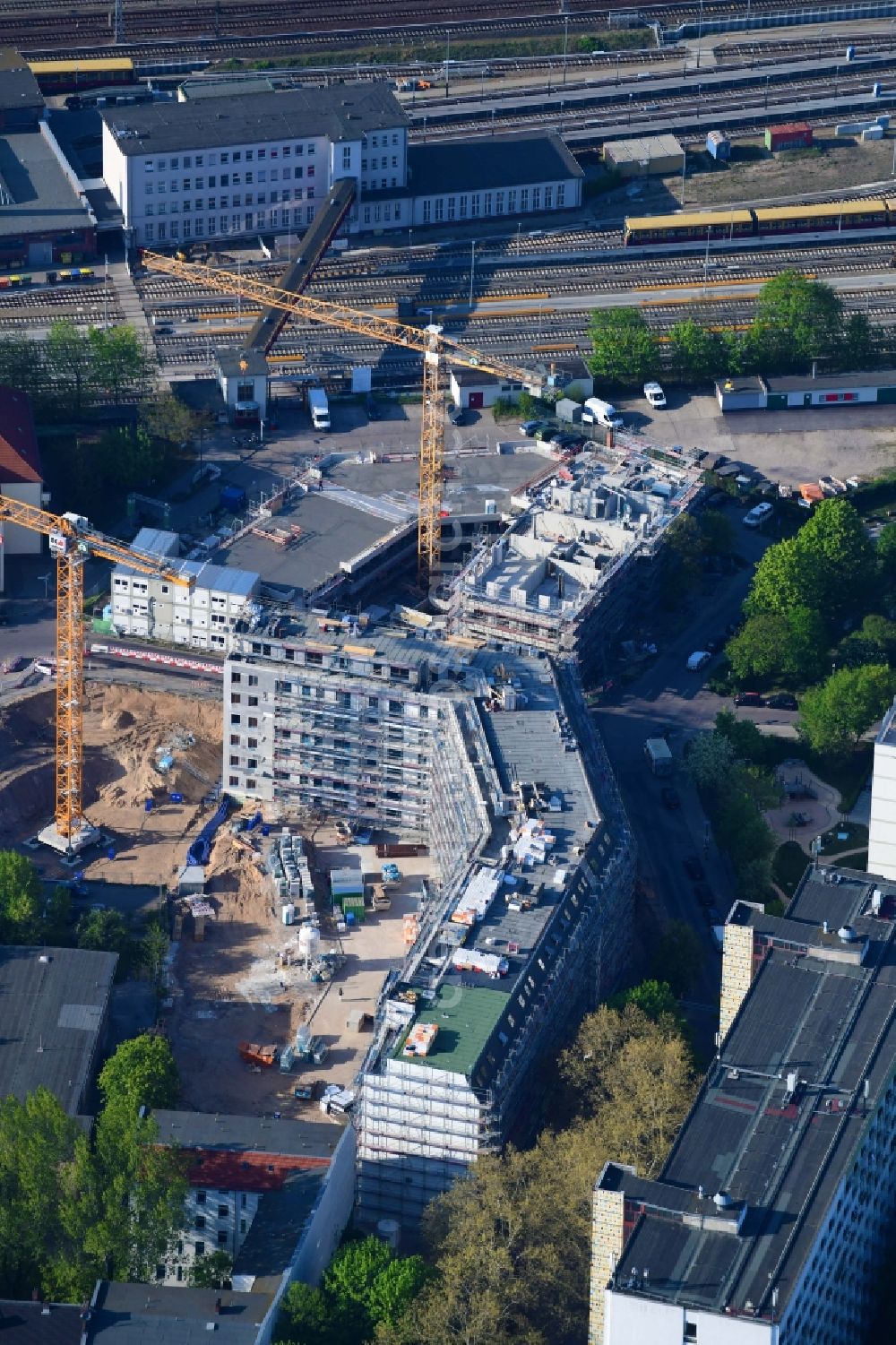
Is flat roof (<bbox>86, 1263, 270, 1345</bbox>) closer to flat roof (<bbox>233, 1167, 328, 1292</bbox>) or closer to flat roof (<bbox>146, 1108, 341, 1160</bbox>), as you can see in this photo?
flat roof (<bbox>233, 1167, 328, 1292</bbox>)

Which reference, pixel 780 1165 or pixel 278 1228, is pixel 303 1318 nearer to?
pixel 278 1228

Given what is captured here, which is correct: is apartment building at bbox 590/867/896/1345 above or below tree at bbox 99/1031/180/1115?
above

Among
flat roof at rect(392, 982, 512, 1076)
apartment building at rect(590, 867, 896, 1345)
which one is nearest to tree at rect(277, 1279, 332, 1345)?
apartment building at rect(590, 867, 896, 1345)

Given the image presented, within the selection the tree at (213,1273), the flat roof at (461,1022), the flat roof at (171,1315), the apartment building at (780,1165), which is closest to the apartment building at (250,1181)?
the tree at (213,1273)

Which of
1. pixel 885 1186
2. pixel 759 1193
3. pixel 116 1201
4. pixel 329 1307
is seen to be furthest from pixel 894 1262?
pixel 116 1201

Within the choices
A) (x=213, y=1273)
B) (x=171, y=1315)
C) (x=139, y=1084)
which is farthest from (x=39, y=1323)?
(x=139, y=1084)

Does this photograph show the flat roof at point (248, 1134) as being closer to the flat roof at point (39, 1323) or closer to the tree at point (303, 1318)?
the tree at point (303, 1318)
